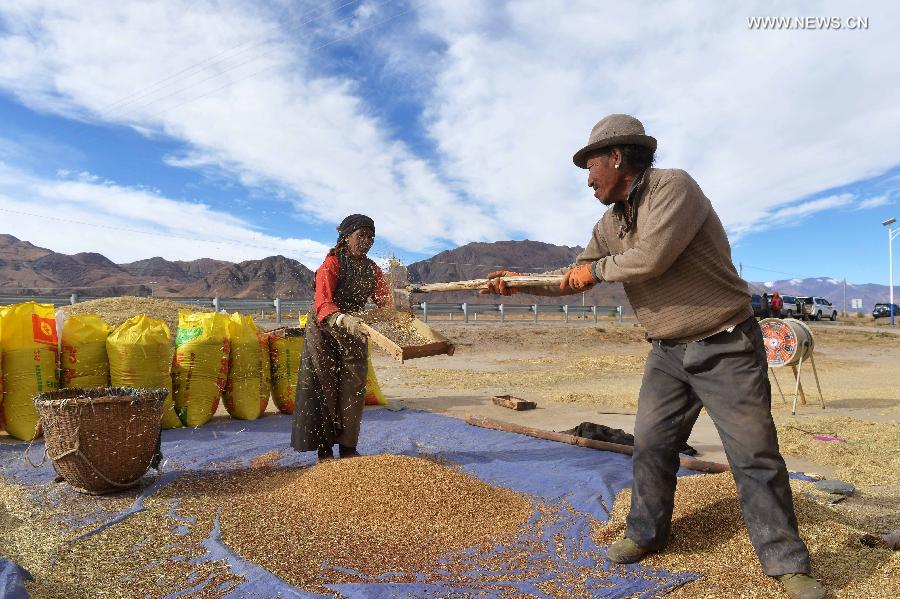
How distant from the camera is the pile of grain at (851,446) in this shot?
3.73m

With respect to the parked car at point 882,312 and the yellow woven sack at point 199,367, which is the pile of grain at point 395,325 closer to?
the yellow woven sack at point 199,367

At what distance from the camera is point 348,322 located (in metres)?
3.54

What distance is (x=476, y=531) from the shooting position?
106 inches

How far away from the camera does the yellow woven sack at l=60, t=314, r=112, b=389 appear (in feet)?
15.3

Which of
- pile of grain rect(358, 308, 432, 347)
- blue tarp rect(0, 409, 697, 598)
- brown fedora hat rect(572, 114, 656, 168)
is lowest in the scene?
blue tarp rect(0, 409, 697, 598)

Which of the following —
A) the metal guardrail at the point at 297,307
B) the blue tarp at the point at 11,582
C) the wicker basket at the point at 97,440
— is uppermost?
the metal guardrail at the point at 297,307

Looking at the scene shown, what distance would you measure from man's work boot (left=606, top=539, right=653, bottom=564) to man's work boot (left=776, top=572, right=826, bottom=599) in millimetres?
511

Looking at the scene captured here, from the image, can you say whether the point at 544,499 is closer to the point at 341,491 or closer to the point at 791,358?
the point at 341,491

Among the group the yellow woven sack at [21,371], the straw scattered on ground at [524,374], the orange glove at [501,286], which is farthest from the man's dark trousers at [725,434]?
the straw scattered on ground at [524,374]

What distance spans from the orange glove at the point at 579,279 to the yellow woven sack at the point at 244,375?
370cm

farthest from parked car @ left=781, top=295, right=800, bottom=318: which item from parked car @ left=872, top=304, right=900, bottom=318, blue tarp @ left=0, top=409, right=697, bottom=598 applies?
blue tarp @ left=0, top=409, right=697, bottom=598

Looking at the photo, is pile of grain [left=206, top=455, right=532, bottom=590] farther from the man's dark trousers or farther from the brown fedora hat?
the brown fedora hat

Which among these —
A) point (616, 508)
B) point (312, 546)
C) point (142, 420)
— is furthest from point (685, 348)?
point (142, 420)

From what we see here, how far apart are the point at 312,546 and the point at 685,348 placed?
5.75 ft
